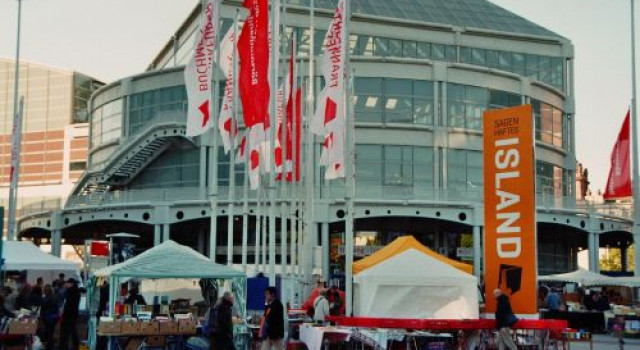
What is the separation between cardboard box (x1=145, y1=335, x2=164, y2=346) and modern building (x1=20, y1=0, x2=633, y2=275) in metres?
30.6

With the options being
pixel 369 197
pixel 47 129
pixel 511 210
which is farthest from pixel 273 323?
pixel 47 129

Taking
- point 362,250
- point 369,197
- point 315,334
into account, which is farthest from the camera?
point 362,250

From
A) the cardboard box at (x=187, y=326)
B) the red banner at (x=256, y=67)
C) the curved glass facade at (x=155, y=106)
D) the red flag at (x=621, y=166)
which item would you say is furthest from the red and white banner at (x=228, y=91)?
the curved glass facade at (x=155, y=106)

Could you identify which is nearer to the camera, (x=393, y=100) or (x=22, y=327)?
(x=22, y=327)

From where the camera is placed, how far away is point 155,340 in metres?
19.7

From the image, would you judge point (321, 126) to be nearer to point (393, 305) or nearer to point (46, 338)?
point (393, 305)

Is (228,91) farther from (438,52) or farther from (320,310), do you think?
(438,52)

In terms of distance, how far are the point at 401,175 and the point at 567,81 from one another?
18.6 m

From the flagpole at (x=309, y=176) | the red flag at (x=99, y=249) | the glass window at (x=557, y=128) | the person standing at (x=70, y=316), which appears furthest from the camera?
the glass window at (x=557, y=128)

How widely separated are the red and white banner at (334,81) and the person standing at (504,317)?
22.9ft

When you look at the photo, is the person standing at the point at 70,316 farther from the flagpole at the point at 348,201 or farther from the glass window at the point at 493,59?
the glass window at the point at 493,59

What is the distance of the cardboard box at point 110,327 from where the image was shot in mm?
18891

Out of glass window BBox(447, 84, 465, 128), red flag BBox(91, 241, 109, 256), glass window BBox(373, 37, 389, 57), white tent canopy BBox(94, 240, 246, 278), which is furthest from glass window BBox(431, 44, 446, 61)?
white tent canopy BBox(94, 240, 246, 278)

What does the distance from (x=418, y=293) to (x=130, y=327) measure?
291 inches
